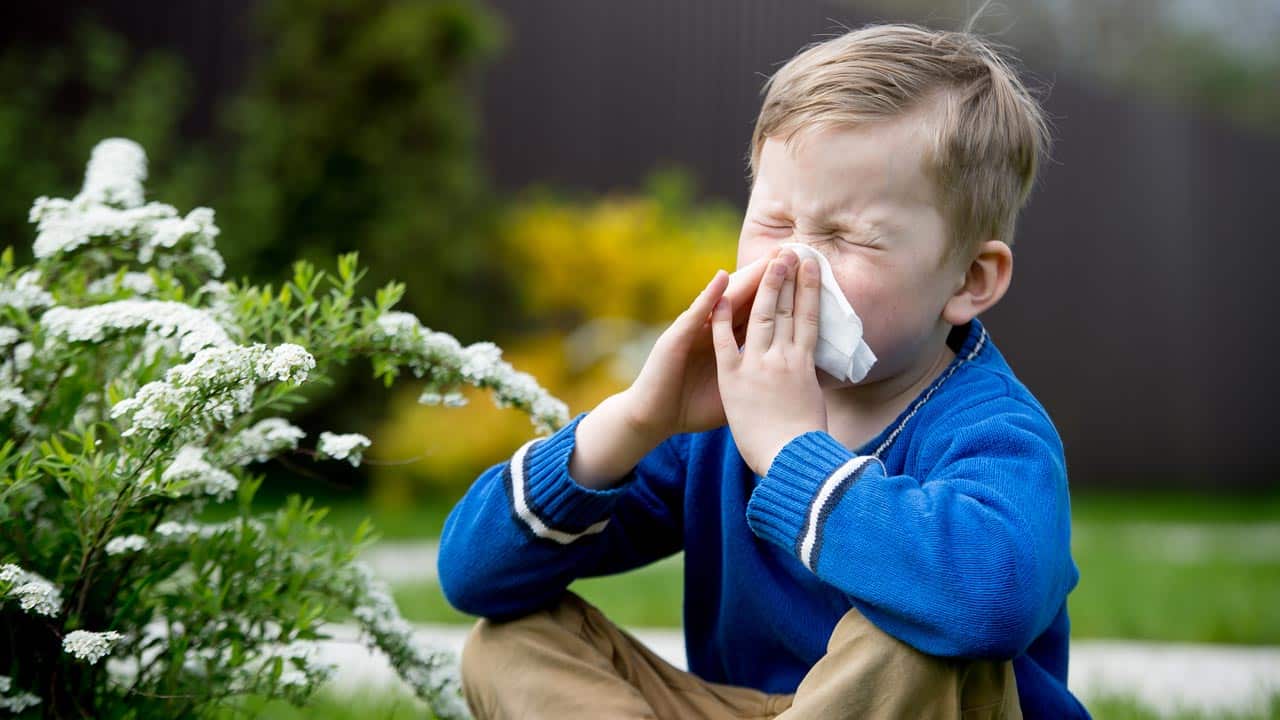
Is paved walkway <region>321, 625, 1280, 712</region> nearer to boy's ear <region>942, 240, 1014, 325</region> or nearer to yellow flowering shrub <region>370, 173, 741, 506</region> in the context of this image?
boy's ear <region>942, 240, 1014, 325</region>

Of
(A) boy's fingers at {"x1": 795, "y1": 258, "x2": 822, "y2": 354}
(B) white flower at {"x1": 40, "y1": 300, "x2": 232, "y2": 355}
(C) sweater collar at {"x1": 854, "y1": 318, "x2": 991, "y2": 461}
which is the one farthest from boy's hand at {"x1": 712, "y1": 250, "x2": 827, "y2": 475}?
(B) white flower at {"x1": 40, "y1": 300, "x2": 232, "y2": 355}

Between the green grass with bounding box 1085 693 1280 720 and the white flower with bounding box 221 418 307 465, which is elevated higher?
the white flower with bounding box 221 418 307 465

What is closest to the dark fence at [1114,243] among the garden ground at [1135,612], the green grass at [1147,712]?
the garden ground at [1135,612]

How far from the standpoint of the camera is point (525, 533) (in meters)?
1.60

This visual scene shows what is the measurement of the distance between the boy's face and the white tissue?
0.03 metres

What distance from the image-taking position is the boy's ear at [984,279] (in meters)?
1.66

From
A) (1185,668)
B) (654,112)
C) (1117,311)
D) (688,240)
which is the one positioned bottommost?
(1185,668)

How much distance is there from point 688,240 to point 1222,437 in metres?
6.40

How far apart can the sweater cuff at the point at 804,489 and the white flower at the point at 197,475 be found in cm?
69

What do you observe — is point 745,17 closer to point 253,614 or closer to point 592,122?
point 592,122

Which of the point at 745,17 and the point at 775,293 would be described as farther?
the point at 745,17

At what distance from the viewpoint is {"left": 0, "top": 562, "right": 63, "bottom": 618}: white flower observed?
134 centimetres

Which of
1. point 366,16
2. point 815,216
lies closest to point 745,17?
point 366,16

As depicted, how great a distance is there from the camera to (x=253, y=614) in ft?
5.37
